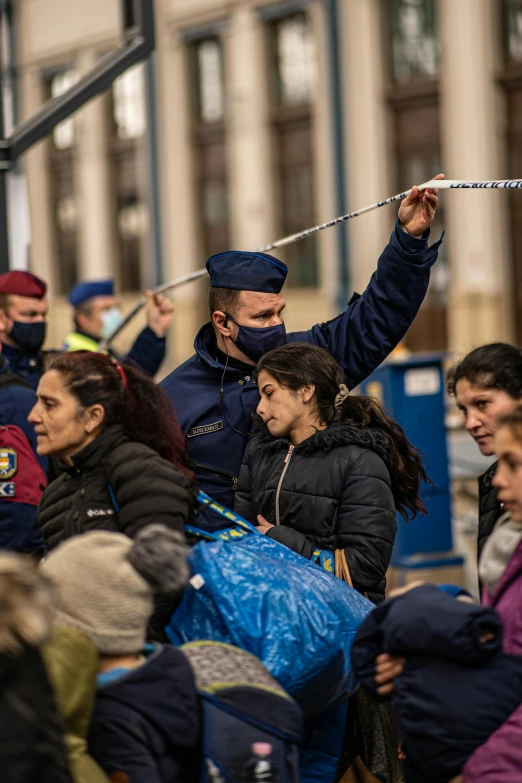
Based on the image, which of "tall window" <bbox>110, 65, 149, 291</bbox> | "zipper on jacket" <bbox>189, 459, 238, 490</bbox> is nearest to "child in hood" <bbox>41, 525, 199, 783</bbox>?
"zipper on jacket" <bbox>189, 459, 238, 490</bbox>

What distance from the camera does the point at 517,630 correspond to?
3000 millimetres

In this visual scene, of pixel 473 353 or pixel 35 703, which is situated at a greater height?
pixel 473 353

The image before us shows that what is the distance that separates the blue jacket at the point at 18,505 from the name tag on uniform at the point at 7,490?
24 millimetres

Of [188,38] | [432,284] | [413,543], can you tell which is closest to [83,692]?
[413,543]

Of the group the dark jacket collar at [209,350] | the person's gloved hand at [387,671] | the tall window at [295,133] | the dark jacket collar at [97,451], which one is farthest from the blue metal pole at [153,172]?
the person's gloved hand at [387,671]

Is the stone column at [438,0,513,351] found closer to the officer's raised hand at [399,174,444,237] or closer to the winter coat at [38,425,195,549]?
the officer's raised hand at [399,174,444,237]

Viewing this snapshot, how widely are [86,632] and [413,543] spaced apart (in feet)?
19.4

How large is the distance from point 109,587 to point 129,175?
25786 mm

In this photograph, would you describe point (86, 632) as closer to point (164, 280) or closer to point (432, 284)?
point (432, 284)

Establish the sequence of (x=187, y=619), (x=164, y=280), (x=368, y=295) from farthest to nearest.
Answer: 1. (x=164, y=280)
2. (x=368, y=295)
3. (x=187, y=619)

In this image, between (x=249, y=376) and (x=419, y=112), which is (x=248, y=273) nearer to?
(x=249, y=376)

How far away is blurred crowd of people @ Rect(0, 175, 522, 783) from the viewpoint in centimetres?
285

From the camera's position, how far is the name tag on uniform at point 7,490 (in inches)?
193

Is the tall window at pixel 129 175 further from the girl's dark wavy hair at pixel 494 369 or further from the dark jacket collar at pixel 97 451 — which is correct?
the dark jacket collar at pixel 97 451
